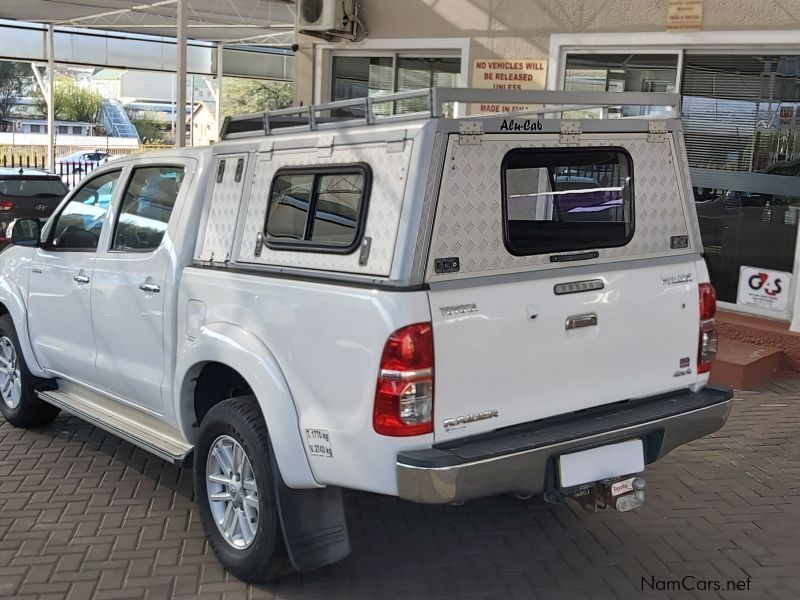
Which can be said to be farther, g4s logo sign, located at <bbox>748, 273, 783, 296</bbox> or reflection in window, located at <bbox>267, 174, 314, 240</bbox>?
g4s logo sign, located at <bbox>748, 273, 783, 296</bbox>

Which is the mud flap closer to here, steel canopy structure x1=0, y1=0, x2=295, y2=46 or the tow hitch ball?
the tow hitch ball

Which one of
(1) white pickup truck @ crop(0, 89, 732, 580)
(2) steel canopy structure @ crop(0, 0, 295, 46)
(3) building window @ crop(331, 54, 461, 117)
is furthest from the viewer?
(2) steel canopy structure @ crop(0, 0, 295, 46)

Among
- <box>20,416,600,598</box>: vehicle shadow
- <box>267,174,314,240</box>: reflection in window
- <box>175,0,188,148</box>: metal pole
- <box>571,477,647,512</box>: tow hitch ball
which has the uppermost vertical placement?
<box>175,0,188,148</box>: metal pole

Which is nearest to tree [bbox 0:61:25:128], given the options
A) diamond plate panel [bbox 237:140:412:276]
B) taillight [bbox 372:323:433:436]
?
diamond plate panel [bbox 237:140:412:276]

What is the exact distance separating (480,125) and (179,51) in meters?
9.07

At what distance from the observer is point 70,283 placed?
5156 millimetres

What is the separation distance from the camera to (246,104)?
69.4 metres

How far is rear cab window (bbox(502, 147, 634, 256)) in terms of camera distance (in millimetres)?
3803

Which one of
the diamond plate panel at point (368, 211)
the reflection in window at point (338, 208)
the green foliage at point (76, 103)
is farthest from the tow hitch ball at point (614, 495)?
the green foliage at point (76, 103)

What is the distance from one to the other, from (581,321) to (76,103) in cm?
8572

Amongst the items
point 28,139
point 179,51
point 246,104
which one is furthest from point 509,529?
point 246,104

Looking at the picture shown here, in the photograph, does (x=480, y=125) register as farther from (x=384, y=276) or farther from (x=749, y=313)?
(x=749, y=313)

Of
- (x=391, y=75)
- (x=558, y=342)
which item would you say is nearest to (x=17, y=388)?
(x=558, y=342)

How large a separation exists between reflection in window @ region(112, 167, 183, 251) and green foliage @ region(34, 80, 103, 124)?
81867 mm
